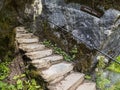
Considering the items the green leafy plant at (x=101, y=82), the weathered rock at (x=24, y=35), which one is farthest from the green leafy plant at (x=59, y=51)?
the green leafy plant at (x=101, y=82)

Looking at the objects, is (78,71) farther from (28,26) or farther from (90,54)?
(28,26)

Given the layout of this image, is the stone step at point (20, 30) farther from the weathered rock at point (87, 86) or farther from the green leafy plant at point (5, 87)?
the weathered rock at point (87, 86)

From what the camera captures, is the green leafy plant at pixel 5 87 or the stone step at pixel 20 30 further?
the stone step at pixel 20 30

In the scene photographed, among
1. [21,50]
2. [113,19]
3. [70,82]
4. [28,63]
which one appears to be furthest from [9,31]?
[113,19]

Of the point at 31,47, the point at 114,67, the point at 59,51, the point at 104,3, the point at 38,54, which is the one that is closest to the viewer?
the point at 38,54

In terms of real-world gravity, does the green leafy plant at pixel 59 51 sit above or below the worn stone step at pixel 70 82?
above

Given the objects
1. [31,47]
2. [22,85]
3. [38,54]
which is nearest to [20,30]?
[31,47]

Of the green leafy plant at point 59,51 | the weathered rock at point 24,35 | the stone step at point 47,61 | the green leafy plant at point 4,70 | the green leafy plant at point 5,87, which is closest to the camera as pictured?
the green leafy plant at point 5,87

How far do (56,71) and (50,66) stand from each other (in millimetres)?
268

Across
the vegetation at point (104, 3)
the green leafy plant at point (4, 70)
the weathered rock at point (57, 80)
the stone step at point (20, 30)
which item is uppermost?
the vegetation at point (104, 3)

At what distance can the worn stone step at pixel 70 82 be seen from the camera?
604cm

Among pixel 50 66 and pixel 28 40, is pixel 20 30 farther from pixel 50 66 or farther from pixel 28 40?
pixel 50 66

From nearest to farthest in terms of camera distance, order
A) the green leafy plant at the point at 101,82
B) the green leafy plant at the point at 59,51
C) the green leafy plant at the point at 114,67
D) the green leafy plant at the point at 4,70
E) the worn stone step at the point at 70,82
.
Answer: the worn stone step at the point at 70,82 → the green leafy plant at the point at 4,70 → the green leafy plant at the point at 101,82 → the green leafy plant at the point at 59,51 → the green leafy plant at the point at 114,67

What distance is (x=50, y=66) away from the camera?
664 cm
